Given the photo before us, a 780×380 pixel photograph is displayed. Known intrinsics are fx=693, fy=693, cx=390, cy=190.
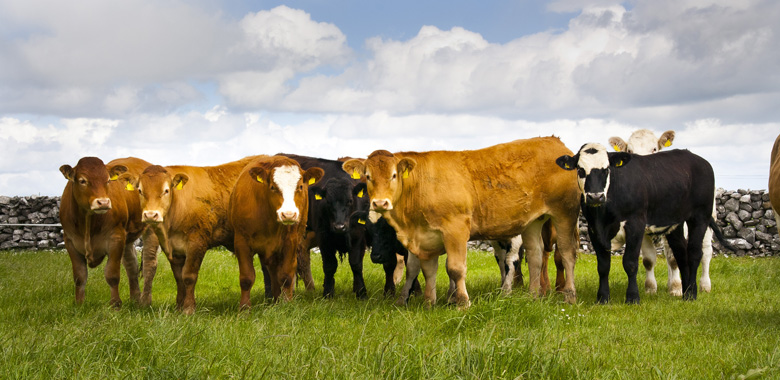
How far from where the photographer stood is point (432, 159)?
874cm

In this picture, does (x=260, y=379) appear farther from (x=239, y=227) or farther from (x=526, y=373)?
(x=239, y=227)

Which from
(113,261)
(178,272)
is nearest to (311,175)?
(178,272)

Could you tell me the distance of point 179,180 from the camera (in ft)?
27.5

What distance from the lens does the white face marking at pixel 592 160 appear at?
28.6 ft

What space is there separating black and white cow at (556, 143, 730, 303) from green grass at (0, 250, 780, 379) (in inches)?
24.7

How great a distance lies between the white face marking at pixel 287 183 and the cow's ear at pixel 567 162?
3301 millimetres

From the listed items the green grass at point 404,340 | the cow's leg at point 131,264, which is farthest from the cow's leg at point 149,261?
the green grass at point 404,340

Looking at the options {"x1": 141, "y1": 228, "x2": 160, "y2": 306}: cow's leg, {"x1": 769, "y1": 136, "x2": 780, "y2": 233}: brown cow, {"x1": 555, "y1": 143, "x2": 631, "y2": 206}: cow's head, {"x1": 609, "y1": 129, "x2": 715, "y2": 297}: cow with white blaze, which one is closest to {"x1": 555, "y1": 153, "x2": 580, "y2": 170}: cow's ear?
{"x1": 555, "y1": 143, "x2": 631, "y2": 206}: cow's head

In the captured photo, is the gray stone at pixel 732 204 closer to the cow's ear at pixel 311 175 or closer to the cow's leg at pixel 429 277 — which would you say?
the cow's leg at pixel 429 277

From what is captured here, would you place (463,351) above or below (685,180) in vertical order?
below

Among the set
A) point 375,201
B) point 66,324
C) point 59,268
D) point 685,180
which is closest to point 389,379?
point 375,201

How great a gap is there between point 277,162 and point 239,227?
0.92m

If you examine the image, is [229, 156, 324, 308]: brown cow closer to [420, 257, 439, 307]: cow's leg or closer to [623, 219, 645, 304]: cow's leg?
[420, 257, 439, 307]: cow's leg

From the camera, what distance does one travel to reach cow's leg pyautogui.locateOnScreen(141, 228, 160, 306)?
9578mm
